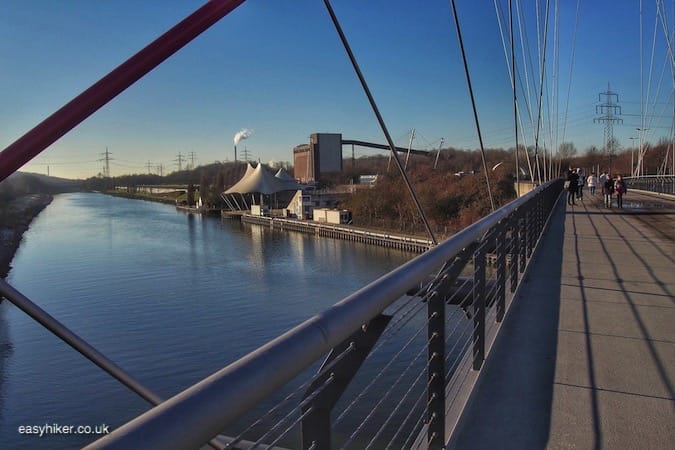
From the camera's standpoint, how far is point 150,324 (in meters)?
19.9

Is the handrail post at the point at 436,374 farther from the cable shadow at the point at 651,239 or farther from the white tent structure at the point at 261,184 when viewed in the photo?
the white tent structure at the point at 261,184

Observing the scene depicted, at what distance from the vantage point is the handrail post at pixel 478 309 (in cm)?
241

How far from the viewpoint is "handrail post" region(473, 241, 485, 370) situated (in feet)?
7.92

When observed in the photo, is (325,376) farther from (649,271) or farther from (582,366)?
(649,271)

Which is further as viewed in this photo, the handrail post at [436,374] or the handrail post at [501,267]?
the handrail post at [501,267]

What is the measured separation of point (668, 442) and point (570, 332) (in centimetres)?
131

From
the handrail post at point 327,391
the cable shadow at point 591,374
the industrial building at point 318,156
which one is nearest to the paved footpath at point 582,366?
the cable shadow at point 591,374

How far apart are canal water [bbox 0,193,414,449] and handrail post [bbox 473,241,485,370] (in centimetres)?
1196

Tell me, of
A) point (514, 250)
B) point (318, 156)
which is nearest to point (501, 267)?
point (514, 250)

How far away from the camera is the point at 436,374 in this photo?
5.64 ft

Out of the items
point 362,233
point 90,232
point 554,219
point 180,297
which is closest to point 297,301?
point 180,297

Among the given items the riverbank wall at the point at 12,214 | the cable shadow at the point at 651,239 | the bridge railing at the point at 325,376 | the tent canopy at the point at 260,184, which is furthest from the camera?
the tent canopy at the point at 260,184

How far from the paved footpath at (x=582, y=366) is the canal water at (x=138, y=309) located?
1129 cm

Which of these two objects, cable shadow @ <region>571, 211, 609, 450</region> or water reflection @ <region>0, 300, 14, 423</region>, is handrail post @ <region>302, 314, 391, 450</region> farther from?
water reflection @ <region>0, 300, 14, 423</region>
